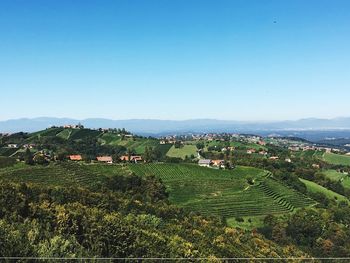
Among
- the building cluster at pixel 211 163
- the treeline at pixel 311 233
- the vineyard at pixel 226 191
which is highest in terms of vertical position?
the building cluster at pixel 211 163

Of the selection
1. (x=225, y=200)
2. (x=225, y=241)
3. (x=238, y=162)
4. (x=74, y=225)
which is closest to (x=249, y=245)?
(x=225, y=241)

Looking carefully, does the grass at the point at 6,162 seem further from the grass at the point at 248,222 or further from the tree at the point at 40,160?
the grass at the point at 248,222

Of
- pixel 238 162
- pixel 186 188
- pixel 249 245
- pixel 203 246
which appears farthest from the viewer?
pixel 238 162

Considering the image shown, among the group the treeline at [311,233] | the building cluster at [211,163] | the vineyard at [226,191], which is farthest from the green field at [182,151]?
the treeline at [311,233]

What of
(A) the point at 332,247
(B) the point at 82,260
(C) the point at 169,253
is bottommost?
(A) the point at 332,247

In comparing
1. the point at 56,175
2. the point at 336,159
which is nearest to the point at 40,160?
the point at 56,175

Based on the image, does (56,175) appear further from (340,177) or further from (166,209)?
(340,177)

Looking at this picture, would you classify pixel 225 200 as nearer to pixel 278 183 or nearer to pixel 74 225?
pixel 278 183

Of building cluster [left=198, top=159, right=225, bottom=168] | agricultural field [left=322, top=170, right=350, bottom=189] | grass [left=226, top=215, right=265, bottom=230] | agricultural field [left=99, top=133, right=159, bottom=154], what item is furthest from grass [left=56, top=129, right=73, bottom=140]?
grass [left=226, top=215, right=265, bottom=230]
